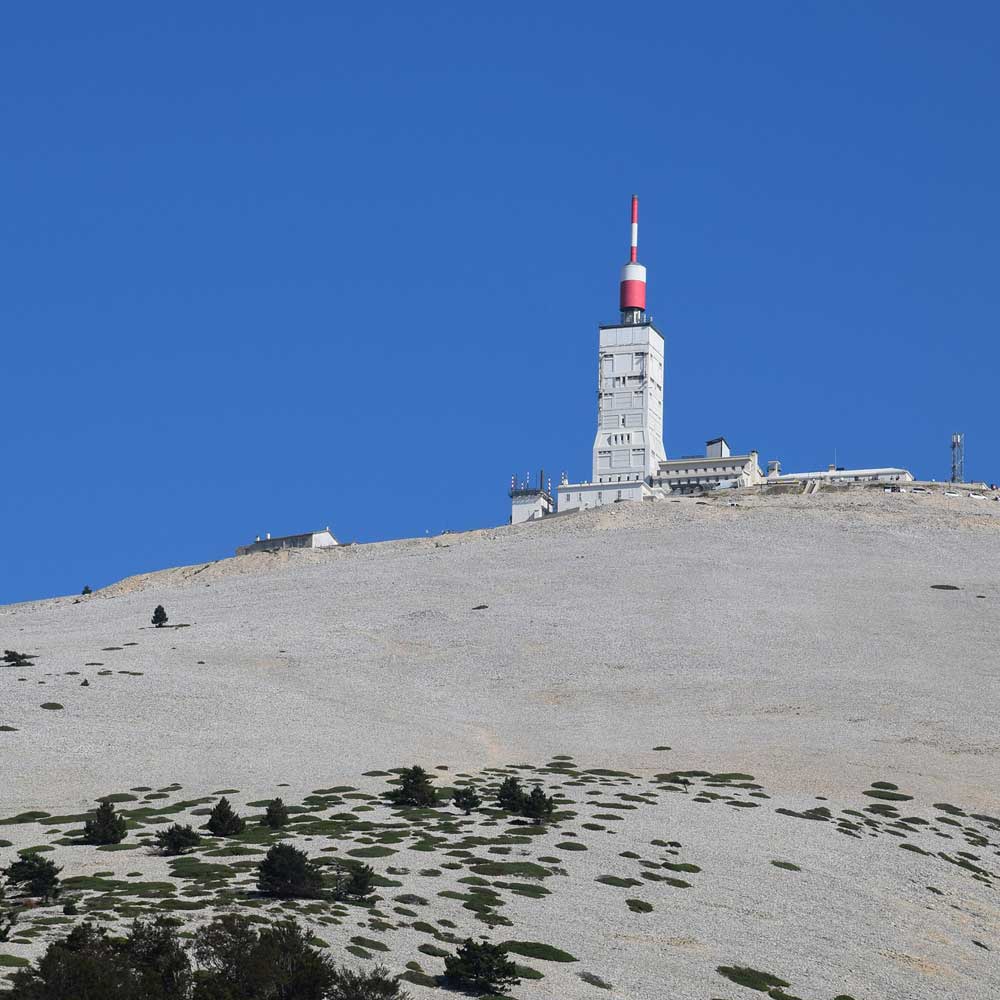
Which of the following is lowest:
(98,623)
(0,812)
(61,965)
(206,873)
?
(61,965)

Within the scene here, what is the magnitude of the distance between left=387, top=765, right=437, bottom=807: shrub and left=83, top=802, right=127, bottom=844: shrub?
1139cm

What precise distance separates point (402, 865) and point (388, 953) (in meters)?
10.4

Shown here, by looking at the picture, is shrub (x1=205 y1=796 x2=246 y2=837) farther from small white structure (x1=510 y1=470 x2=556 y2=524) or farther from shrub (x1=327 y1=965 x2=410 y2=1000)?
small white structure (x1=510 y1=470 x2=556 y2=524)

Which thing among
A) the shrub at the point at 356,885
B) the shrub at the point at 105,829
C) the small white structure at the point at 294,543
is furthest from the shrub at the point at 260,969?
the small white structure at the point at 294,543

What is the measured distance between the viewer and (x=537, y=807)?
59.6 m

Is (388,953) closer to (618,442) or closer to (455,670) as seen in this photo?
(455,670)

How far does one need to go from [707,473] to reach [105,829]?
139 metres

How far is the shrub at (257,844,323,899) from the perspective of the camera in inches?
1736

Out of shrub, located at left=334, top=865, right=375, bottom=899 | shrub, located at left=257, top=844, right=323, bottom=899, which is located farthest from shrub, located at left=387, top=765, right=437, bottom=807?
shrub, located at left=257, top=844, right=323, bottom=899

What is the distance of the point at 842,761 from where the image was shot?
75.9 metres

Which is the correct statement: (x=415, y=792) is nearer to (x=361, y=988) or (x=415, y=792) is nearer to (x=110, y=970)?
(x=361, y=988)

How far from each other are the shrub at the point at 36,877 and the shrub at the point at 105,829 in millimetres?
7921

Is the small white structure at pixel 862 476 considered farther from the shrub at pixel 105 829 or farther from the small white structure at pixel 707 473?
the shrub at pixel 105 829

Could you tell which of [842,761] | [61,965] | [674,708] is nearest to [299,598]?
[674,708]
